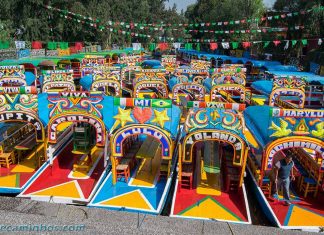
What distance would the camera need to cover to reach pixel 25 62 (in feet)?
84.3

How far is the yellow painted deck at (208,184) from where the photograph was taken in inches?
363

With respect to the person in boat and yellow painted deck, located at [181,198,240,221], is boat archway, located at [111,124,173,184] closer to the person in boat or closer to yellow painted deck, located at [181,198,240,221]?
yellow painted deck, located at [181,198,240,221]

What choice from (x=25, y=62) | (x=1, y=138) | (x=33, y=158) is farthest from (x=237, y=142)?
(x=25, y=62)

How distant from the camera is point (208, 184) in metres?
9.62

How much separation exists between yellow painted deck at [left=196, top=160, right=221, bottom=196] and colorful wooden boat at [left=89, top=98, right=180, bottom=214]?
94cm

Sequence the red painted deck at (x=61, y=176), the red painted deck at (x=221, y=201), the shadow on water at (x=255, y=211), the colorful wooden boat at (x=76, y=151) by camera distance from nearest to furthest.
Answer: the red painted deck at (x=221, y=201)
the shadow on water at (x=255, y=211)
the colorful wooden boat at (x=76, y=151)
the red painted deck at (x=61, y=176)

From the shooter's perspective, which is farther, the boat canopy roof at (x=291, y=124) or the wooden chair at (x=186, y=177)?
the wooden chair at (x=186, y=177)

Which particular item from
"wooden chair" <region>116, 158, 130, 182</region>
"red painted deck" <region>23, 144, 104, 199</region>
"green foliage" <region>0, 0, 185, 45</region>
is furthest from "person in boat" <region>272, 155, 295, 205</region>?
"green foliage" <region>0, 0, 185, 45</region>

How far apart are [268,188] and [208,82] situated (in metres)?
11.2

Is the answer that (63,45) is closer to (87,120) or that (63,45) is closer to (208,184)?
(87,120)

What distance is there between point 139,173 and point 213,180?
94.3 inches

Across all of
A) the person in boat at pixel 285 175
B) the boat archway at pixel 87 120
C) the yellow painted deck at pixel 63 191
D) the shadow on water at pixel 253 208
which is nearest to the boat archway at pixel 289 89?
the shadow on water at pixel 253 208

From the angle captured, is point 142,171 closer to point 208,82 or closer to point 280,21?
point 208,82

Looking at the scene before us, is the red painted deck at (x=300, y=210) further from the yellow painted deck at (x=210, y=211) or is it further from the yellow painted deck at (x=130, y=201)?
the yellow painted deck at (x=130, y=201)
